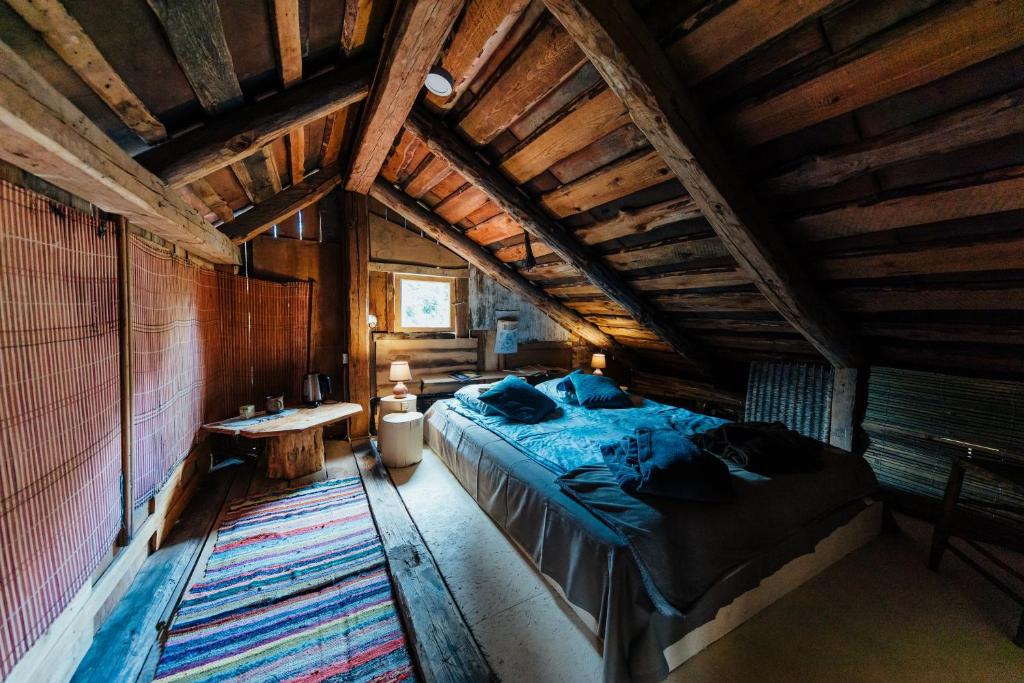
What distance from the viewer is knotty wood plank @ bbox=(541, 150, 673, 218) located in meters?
2.17

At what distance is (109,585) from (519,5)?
10.7ft

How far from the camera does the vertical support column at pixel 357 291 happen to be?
12.7 ft

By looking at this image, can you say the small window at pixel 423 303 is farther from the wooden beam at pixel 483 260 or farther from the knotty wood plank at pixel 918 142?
the knotty wood plank at pixel 918 142

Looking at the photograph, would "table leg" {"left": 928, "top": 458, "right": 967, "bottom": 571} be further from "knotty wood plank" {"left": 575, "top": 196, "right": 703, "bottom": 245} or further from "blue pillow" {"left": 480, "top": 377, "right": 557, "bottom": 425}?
"blue pillow" {"left": 480, "top": 377, "right": 557, "bottom": 425}

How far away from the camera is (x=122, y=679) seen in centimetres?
137

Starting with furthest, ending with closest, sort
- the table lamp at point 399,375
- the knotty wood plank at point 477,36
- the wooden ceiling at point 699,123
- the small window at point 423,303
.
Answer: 1. the small window at point 423,303
2. the table lamp at point 399,375
3. the knotty wood plank at point 477,36
4. the wooden ceiling at point 699,123

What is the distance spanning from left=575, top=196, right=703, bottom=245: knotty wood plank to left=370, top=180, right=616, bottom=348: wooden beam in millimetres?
1471

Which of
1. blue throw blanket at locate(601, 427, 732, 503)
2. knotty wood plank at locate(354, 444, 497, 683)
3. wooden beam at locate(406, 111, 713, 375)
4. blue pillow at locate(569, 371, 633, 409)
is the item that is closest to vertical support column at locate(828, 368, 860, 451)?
wooden beam at locate(406, 111, 713, 375)

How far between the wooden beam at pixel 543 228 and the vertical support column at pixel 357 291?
1.53m

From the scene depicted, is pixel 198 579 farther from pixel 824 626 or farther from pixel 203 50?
pixel 824 626

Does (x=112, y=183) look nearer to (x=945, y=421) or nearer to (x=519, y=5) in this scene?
(x=519, y=5)

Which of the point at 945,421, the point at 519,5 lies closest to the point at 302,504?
the point at 519,5

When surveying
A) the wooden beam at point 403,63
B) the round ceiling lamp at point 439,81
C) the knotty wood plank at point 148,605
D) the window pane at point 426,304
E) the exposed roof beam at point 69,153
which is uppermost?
the round ceiling lamp at point 439,81

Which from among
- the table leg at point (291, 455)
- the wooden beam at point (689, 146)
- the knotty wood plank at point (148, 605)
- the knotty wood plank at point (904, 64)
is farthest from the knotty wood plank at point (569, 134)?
the knotty wood plank at point (148, 605)
